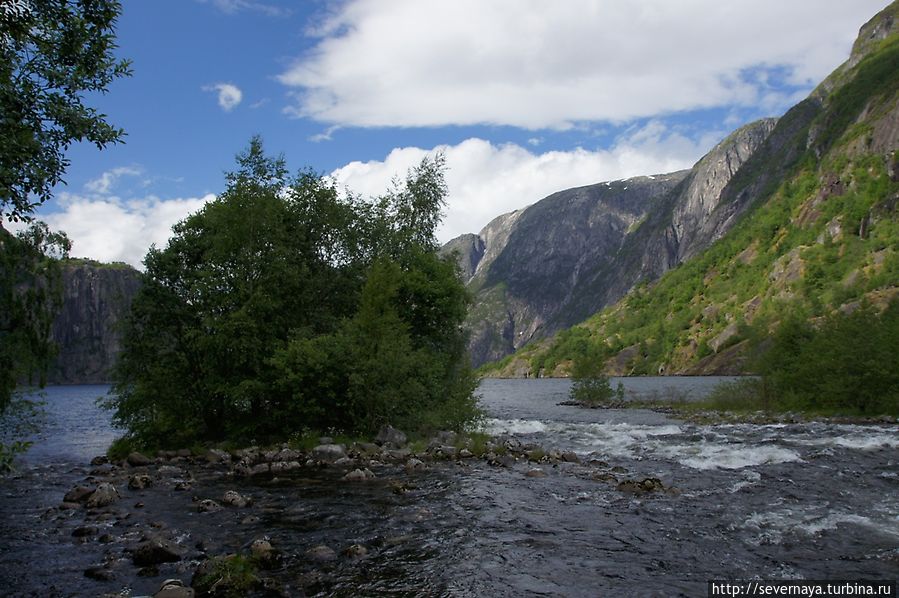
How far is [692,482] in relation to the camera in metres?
22.1

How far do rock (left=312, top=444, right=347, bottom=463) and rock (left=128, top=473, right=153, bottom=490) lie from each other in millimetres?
7999

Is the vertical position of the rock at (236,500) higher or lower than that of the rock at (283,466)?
higher

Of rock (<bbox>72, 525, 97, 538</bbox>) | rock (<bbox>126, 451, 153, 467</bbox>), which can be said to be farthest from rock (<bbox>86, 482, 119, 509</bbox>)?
rock (<bbox>126, 451, 153, 467</bbox>)

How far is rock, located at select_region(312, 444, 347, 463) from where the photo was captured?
29114 millimetres

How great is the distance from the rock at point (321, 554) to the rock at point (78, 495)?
10893 millimetres

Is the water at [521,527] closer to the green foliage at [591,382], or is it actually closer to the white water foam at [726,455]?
the white water foam at [726,455]

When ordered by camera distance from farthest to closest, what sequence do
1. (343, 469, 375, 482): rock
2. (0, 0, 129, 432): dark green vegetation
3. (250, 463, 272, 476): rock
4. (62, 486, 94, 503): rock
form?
(250, 463, 272, 476): rock
(343, 469, 375, 482): rock
(62, 486, 94, 503): rock
(0, 0, 129, 432): dark green vegetation

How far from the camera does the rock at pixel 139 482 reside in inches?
870

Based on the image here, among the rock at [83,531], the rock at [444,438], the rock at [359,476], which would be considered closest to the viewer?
the rock at [83,531]

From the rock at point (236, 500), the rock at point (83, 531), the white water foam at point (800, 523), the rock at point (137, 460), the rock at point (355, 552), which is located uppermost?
the rock at point (83, 531)

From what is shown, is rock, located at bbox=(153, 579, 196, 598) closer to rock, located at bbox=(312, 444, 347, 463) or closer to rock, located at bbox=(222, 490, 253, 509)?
rock, located at bbox=(222, 490, 253, 509)

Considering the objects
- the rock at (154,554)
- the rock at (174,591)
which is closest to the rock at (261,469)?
the rock at (154,554)

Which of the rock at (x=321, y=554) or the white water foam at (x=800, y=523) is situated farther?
the white water foam at (x=800, y=523)

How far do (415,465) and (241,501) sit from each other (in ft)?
31.0
